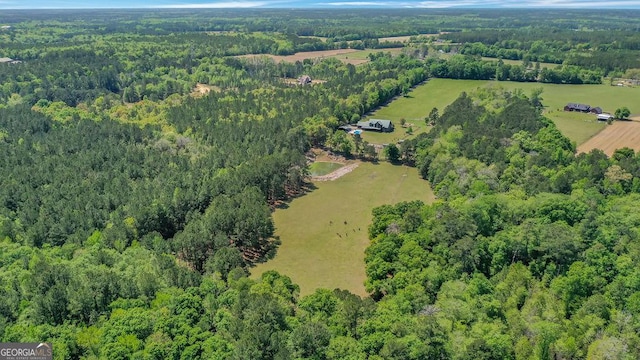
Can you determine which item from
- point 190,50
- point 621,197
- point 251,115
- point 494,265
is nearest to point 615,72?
point 621,197

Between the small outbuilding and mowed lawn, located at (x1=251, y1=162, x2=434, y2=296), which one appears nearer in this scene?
mowed lawn, located at (x1=251, y1=162, x2=434, y2=296)

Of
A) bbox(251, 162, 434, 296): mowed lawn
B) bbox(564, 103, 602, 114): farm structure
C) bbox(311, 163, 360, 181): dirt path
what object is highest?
bbox(564, 103, 602, 114): farm structure

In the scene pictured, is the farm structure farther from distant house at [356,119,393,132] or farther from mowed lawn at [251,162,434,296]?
mowed lawn at [251,162,434,296]

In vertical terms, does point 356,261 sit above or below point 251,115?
below

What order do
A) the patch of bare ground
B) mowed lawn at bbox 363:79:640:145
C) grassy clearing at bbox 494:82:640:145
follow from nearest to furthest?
the patch of bare ground, mowed lawn at bbox 363:79:640:145, grassy clearing at bbox 494:82:640:145

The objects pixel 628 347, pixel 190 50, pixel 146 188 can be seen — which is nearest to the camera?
pixel 628 347

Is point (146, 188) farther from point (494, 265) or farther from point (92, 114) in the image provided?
point (92, 114)

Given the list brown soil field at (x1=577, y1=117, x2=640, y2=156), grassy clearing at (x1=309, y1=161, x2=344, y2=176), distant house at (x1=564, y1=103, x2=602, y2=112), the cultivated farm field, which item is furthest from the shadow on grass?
distant house at (x1=564, y1=103, x2=602, y2=112)

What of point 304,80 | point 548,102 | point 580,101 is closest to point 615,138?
point 548,102
